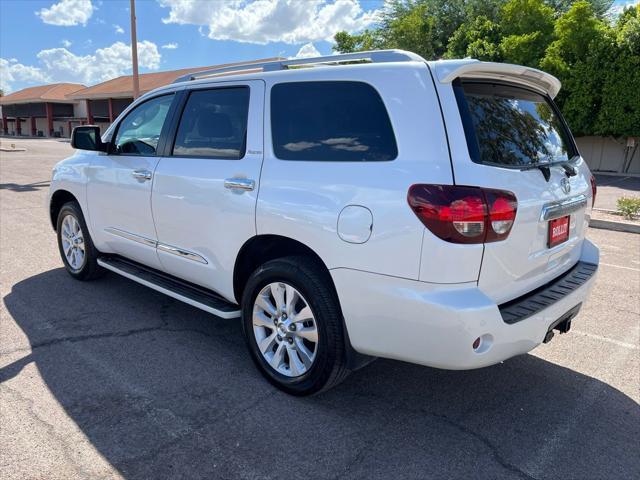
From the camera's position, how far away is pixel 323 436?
2850 millimetres

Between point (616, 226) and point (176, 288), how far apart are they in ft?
27.6

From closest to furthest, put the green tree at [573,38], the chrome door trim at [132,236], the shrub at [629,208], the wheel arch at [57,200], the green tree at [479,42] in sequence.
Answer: the chrome door trim at [132,236] < the wheel arch at [57,200] < the shrub at [629,208] < the green tree at [573,38] < the green tree at [479,42]

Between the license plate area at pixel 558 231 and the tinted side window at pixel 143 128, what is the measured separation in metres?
2.99

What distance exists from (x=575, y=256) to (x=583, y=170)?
61 cm

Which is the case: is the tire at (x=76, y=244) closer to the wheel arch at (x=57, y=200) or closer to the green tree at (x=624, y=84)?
the wheel arch at (x=57, y=200)

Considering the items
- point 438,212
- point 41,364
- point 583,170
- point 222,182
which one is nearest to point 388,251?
point 438,212

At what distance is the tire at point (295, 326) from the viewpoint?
2.92m

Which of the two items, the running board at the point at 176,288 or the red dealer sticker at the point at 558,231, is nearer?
the red dealer sticker at the point at 558,231

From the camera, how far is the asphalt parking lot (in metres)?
2.62

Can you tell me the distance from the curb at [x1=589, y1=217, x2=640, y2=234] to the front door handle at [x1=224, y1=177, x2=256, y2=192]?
27.3 ft

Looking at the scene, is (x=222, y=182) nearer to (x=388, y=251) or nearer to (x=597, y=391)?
(x=388, y=251)

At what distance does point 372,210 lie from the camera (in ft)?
8.69

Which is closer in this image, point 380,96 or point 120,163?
point 380,96


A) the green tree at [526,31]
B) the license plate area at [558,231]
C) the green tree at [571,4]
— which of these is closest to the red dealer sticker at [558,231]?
the license plate area at [558,231]
